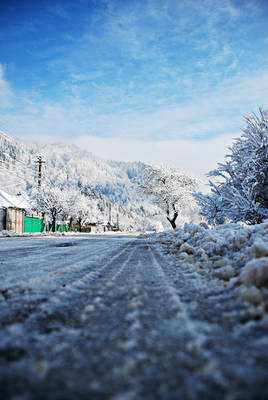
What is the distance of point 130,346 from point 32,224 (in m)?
37.9

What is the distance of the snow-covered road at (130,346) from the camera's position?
1.79ft

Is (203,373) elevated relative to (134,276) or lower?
elevated

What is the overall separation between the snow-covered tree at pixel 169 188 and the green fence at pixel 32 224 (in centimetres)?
1973

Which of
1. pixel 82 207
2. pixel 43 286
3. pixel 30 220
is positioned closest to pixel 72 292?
pixel 43 286

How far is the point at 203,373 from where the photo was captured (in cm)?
60

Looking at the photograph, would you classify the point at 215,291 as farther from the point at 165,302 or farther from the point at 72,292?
the point at 72,292

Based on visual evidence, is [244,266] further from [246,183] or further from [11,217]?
[11,217]

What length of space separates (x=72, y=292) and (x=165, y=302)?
64 centimetres

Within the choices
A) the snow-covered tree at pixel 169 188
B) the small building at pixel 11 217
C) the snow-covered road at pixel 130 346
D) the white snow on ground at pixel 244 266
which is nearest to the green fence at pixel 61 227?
the small building at pixel 11 217

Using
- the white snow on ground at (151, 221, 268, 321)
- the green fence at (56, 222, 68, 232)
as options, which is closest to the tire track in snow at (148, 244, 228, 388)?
the white snow on ground at (151, 221, 268, 321)

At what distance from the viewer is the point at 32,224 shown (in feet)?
115

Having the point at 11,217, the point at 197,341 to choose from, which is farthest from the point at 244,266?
the point at 11,217

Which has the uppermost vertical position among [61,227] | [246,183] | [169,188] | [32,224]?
[169,188]

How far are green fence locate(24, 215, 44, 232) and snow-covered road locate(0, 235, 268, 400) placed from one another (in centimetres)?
3583
